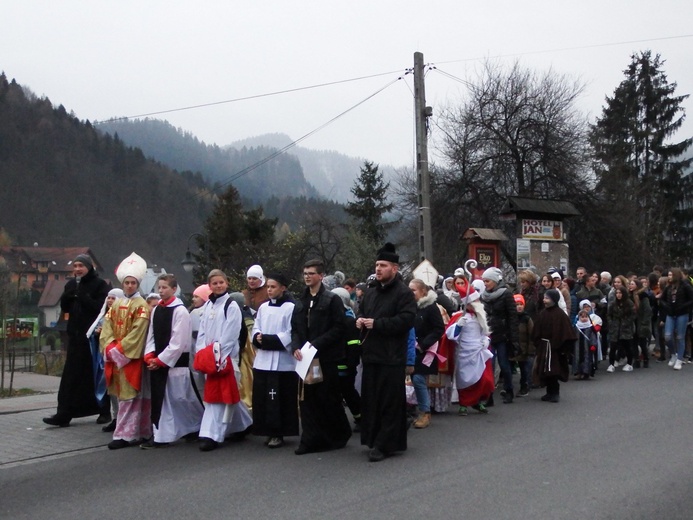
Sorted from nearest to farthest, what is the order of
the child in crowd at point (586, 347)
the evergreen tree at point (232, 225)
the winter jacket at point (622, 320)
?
the child in crowd at point (586, 347), the winter jacket at point (622, 320), the evergreen tree at point (232, 225)

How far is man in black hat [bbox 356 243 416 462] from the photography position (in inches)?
293

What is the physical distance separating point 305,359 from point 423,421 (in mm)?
2187

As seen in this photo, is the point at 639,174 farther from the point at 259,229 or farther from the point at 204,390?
the point at 204,390

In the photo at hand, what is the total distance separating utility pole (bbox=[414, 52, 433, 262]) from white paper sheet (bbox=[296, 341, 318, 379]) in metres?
A: 9.85

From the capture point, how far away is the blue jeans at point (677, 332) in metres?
14.8

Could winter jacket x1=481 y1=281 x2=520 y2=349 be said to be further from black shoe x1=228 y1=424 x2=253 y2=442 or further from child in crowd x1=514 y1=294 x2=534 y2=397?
black shoe x1=228 y1=424 x2=253 y2=442

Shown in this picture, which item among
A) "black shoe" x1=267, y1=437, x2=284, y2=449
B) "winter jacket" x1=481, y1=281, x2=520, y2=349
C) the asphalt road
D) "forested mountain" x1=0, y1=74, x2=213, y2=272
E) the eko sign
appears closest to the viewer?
the asphalt road

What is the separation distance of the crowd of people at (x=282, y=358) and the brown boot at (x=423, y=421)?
0.05 feet

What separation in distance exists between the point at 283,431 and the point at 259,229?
46.1 metres

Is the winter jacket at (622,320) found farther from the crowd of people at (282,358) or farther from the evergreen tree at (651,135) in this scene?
the evergreen tree at (651,135)

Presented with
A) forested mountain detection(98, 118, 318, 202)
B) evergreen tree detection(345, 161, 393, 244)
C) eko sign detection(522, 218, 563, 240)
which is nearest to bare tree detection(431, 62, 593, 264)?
eko sign detection(522, 218, 563, 240)

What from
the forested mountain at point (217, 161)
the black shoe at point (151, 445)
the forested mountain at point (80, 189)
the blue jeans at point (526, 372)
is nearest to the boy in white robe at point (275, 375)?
the black shoe at point (151, 445)

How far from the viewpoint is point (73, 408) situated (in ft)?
31.1

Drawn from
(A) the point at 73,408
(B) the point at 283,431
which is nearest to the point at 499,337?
(B) the point at 283,431
